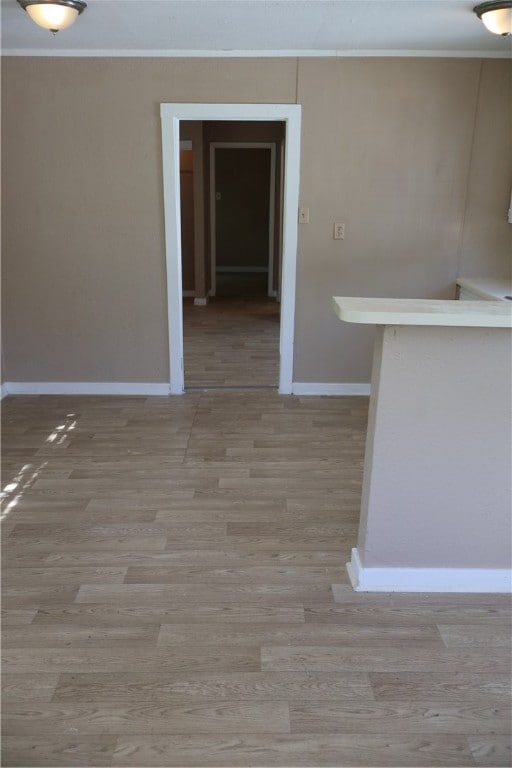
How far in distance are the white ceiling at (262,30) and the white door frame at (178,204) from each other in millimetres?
334

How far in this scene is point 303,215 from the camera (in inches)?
157

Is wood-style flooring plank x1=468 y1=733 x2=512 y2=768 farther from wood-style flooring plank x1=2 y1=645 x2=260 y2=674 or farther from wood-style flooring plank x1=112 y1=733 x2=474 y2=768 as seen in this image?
wood-style flooring plank x1=2 y1=645 x2=260 y2=674

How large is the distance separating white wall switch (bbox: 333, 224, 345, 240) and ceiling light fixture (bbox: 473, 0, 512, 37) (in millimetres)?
1472

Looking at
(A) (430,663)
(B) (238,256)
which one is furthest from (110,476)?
(B) (238,256)

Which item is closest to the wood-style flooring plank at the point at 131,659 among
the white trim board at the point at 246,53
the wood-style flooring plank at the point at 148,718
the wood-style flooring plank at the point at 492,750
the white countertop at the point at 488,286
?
the wood-style flooring plank at the point at 148,718

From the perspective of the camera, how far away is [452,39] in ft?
11.0

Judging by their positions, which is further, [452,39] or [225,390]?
[225,390]

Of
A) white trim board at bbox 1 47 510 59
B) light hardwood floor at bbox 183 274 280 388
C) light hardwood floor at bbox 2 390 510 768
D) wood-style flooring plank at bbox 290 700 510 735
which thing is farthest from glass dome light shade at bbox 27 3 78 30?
wood-style flooring plank at bbox 290 700 510 735

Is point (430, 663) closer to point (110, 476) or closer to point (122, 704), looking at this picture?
point (122, 704)

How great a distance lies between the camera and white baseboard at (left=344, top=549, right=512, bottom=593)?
225 cm

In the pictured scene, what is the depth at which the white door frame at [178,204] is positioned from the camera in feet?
12.4

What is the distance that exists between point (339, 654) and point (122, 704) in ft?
2.33

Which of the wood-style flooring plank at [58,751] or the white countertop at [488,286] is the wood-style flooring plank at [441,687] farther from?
the white countertop at [488,286]

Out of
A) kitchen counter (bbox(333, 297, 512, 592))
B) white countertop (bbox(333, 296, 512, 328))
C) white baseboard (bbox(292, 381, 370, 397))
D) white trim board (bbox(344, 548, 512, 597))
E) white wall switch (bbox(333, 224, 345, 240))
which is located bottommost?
white trim board (bbox(344, 548, 512, 597))
